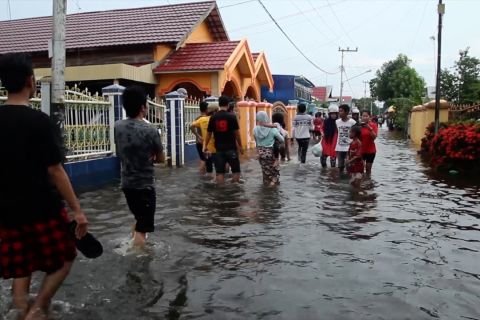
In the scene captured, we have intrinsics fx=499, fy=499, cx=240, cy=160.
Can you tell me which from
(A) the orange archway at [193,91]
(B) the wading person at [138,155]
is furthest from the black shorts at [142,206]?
(A) the orange archway at [193,91]

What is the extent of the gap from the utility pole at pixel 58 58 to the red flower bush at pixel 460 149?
8.46 metres

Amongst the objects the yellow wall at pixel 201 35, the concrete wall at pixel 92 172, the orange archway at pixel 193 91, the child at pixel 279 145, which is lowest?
the concrete wall at pixel 92 172

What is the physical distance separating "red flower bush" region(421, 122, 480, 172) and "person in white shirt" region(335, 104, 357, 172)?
2598 millimetres

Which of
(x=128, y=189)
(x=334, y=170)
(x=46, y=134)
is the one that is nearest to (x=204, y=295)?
(x=128, y=189)

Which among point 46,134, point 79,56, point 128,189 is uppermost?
point 79,56

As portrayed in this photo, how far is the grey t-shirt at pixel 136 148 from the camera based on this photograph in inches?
193

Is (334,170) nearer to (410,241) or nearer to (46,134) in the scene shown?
(410,241)

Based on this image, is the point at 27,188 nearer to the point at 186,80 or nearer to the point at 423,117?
the point at 186,80

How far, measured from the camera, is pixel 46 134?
304cm

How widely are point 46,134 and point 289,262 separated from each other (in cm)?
274

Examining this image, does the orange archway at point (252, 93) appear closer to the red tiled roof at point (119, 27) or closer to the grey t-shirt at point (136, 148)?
the red tiled roof at point (119, 27)

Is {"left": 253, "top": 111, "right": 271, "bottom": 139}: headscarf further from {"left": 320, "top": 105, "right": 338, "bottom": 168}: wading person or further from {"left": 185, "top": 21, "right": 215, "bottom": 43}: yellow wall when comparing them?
{"left": 185, "top": 21, "right": 215, "bottom": 43}: yellow wall

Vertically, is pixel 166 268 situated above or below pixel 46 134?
below

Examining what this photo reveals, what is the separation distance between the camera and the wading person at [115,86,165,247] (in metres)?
4.90
